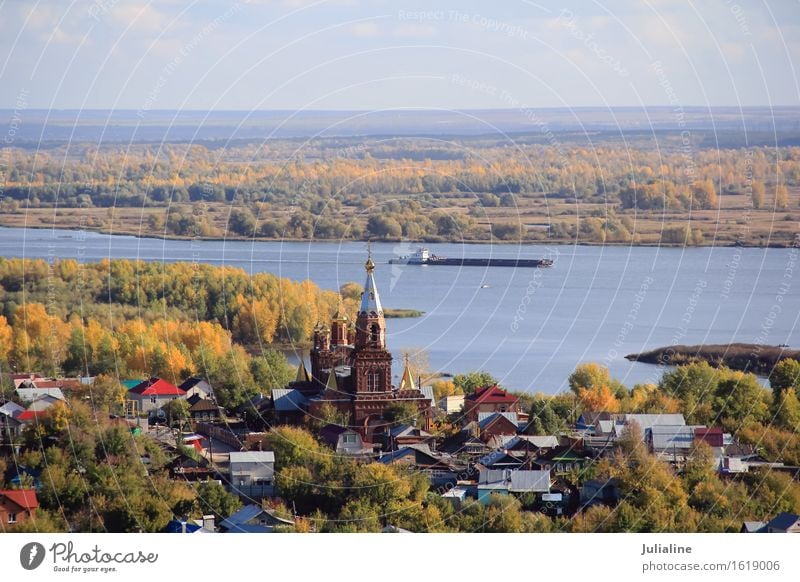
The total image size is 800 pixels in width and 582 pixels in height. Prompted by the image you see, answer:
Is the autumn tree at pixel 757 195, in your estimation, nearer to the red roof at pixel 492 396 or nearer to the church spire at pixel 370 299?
the red roof at pixel 492 396

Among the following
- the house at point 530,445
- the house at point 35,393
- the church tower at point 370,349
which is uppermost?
the church tower at point 370,349

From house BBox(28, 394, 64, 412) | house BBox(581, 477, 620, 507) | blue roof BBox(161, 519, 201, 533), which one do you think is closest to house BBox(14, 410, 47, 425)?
house BBox(28, 394, 64, 412)

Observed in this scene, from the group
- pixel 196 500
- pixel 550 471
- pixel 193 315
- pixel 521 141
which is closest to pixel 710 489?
pixel 550 471

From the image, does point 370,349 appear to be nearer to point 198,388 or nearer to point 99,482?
point 198,388

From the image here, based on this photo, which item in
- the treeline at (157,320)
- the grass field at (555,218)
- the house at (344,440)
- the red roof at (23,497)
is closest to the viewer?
the red roof at (23,497)

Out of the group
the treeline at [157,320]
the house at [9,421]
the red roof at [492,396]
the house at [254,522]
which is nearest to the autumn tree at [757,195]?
the treeline at [157,320]

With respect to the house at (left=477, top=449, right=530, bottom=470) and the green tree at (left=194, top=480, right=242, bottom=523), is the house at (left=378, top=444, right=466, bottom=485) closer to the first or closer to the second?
the house at (left=477, top=449, right=530, bottom=470)
